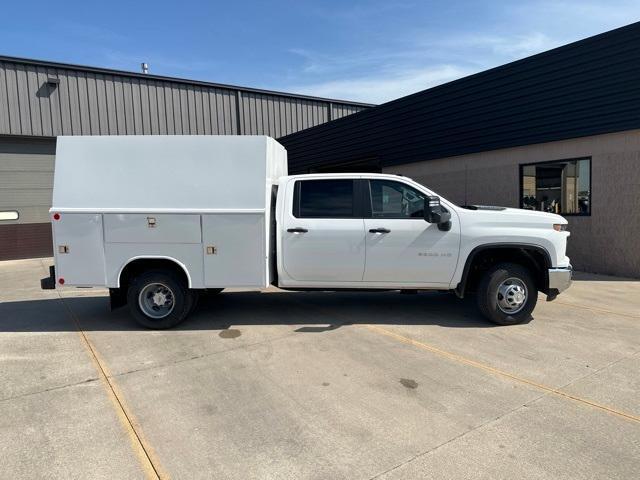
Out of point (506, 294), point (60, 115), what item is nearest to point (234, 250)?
point (506, 294)

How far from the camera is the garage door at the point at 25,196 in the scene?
16125mm

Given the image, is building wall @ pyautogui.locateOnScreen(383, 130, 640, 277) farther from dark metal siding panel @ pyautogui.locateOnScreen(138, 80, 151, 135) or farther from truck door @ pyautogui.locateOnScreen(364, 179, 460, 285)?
dark metal siding panel @ pyautogui.locateOnScreen(138, 80, 151, 135)

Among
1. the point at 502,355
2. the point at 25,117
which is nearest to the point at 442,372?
the point at 502,355

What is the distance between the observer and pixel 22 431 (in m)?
3.50

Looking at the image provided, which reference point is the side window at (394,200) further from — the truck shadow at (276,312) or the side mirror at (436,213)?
the truck shadow at (276,312)

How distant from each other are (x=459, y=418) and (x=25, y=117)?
18163 mm

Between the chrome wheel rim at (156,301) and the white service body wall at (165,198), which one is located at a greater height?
the white service body wall at (165,198)

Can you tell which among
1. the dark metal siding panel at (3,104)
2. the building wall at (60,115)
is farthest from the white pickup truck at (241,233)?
the dark metal siding panel at (3,104)

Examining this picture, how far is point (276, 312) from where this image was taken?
701cm

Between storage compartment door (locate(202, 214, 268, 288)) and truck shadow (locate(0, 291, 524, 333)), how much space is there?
0.74 meters

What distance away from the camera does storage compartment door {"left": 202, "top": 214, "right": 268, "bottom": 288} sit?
5.89m

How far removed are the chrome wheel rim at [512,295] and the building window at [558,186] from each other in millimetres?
5259

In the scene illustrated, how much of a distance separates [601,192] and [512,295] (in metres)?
5.33

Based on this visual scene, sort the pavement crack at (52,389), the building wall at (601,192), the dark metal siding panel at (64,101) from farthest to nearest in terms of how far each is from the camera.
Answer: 1. the dark metal siding panel at (64,101)
2. the building wall at (601,192)
3. the pavement crack at (52,389)
